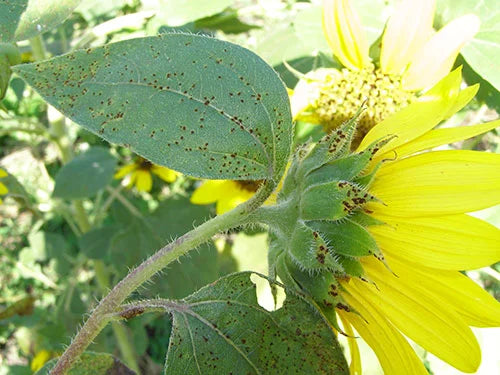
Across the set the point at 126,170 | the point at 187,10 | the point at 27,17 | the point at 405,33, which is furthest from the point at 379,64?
the point at 126,170

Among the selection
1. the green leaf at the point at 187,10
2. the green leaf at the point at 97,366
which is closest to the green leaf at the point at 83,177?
the green leaf at the point at 187,10

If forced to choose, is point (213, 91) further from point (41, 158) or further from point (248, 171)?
point (41, 158)

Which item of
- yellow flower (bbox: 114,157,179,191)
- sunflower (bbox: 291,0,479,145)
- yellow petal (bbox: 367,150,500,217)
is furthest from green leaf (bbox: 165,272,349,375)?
yellow flower (bbox: 114,157,179,191)

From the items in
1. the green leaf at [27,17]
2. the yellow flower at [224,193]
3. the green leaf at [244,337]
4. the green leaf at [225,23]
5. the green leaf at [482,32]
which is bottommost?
the yellow flower at [224,193]

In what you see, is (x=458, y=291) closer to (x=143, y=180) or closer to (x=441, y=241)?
(x=441, y=241)

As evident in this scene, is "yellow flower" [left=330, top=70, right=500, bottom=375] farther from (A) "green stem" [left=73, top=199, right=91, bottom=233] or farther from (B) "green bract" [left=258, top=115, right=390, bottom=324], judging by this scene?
(A) "green stem" [left=73, top=199, right=91, bottom=233]

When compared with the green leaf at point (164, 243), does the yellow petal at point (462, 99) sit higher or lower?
higher

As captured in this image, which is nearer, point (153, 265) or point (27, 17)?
point (153, 265)

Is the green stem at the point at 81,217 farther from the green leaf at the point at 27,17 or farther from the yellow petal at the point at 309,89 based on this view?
the green leaf at the point at 27,17
